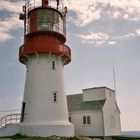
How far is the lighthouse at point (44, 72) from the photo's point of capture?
28281mm

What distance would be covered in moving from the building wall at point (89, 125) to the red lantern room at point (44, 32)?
867 cm

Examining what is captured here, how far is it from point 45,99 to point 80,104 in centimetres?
846

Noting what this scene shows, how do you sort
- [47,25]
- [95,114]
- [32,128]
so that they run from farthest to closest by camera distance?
[95,114] → [47,25] → [32,128]

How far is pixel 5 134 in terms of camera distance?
28594 millimetres

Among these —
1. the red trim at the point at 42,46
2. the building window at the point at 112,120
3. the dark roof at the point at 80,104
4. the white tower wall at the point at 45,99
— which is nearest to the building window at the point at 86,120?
the dark roof at the point at 80,104

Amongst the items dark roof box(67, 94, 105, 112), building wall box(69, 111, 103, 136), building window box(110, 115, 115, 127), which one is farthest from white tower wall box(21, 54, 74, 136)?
building window box(110, 115, 115, 127)

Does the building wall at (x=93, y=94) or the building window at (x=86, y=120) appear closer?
the building window at (x=86, y=120)

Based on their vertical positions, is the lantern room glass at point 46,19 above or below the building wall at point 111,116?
above

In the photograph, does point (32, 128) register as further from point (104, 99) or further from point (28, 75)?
point (104, 99)

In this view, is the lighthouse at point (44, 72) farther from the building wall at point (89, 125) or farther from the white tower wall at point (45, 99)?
the building wall at point (89, 125)

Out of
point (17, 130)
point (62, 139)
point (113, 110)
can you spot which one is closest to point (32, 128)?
point (17, 130)

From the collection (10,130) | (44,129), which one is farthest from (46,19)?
(10,130)

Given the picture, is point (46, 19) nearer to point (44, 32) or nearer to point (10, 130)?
point (44, 32)

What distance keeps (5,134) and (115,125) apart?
15208 millimetres
